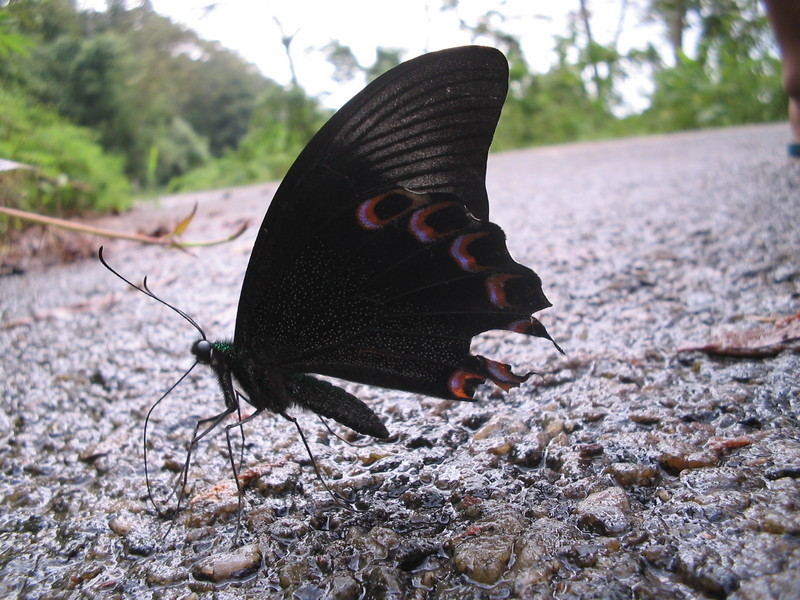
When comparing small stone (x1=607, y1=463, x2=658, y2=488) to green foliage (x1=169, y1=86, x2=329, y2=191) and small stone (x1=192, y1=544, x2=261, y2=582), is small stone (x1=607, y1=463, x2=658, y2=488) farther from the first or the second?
green foliage (x1=169, y1=86, x2=329, y2=191)

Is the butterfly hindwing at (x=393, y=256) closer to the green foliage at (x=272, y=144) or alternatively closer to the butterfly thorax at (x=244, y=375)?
the butterfly thorax at (x=244, y=375)

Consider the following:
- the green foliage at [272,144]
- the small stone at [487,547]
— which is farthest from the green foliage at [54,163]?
the green foliage at [272,144]

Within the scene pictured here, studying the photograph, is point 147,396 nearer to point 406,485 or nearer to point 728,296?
point 406,485

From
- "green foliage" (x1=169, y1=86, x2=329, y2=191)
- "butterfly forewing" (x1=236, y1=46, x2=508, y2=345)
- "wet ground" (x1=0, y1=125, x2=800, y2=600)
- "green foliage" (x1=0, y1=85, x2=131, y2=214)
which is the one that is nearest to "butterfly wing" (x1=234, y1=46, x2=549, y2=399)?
"butterfly forewing" (x1=236, y1=46, x2=508, y2=345)

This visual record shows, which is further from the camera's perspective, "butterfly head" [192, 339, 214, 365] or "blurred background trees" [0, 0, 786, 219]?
"blurred background trees" [0, 0, 786, 219]

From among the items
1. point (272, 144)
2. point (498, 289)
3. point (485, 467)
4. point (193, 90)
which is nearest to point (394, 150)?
point (498, 289)

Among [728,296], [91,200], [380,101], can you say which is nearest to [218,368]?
[380,101]

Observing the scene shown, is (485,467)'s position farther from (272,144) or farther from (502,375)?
(272,144)
